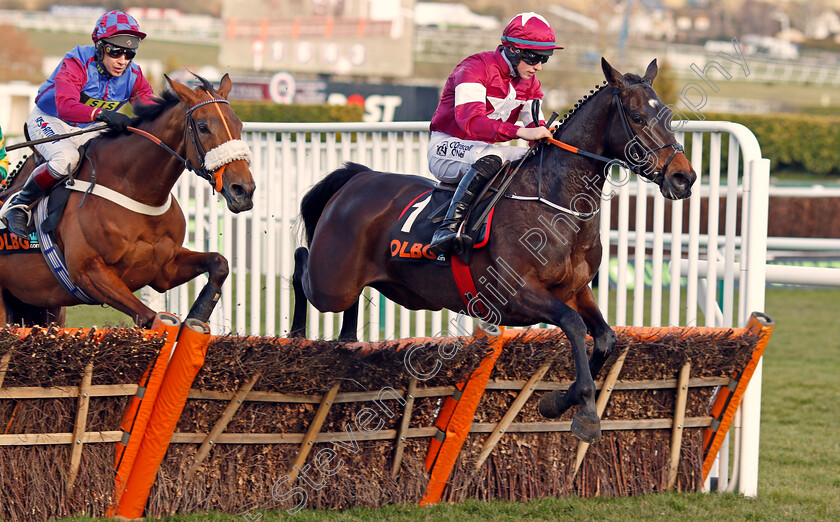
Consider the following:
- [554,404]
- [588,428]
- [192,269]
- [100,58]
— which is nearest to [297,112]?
[100,58]

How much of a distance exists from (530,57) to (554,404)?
1.40m

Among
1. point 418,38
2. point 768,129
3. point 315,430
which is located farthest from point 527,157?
point 418,38

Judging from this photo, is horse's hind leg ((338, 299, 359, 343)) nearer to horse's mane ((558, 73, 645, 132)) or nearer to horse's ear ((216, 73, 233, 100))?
horse's ear ((216, 73, 233, 100))

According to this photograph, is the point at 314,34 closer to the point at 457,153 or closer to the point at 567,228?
the point at 457,153

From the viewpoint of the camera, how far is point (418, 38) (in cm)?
4878

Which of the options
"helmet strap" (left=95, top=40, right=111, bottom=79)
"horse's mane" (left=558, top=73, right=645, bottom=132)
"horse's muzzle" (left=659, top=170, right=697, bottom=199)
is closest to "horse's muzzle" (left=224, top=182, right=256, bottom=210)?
"helmet strap" (left=95, top=40, right=111, bottom=79)

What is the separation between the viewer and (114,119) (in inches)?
170

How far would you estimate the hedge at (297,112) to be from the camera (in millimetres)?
21125

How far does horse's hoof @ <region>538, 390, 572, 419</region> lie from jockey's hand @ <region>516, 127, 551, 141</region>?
1.00 m

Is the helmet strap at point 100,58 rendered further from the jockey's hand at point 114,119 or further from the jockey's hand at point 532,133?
the jockey's hand at point 532,133

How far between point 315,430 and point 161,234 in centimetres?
125

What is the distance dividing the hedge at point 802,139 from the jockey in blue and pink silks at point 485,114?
23.3 m

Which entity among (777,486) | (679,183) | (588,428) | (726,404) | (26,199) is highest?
(679,183)

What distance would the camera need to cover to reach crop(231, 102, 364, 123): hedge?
21.1 m
